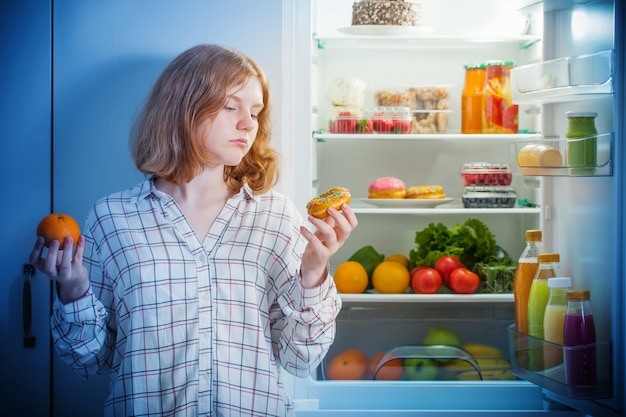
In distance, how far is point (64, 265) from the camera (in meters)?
1.51

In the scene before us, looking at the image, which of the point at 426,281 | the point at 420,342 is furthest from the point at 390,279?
the point at 420,342

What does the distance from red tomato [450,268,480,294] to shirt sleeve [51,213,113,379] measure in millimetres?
1302

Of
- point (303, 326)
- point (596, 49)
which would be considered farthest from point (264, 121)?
point (596, 49)

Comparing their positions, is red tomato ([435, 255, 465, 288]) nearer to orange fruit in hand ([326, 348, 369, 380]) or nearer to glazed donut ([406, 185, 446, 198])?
glazed donut ([406, 185, 446, 198])

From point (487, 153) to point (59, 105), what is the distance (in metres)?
1.68

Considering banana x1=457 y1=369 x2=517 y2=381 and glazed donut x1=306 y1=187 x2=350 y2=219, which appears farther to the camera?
banana x1=457 y1=369 x2=517 y2=381

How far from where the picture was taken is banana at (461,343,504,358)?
2.60m

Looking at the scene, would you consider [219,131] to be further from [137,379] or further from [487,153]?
[487,153]

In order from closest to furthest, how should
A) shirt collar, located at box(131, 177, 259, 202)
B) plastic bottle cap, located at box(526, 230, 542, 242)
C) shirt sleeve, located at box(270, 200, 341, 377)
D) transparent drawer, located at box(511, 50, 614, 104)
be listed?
shirt sleeve, located at box(270, 200, 341, 377), shirt collar, located at box(131, 177, 259, 202), transparent drawer, located at box(511, 50, 614, 104), plastic bottle cap, located at box(526, 230, 542, 242)

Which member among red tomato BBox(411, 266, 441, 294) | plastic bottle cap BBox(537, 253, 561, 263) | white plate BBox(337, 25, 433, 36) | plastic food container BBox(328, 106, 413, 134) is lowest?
red tomato BBox(411, 266, 441, 294)

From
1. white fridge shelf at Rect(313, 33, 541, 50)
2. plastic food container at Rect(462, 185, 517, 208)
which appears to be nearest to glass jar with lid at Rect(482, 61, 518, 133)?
white fridge shelf at Rect(313, 33, 541, 50)

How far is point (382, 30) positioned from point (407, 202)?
0.63 m

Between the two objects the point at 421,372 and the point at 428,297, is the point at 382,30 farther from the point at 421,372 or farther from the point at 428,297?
the point at 421,372

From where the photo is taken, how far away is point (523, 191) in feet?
9.46
